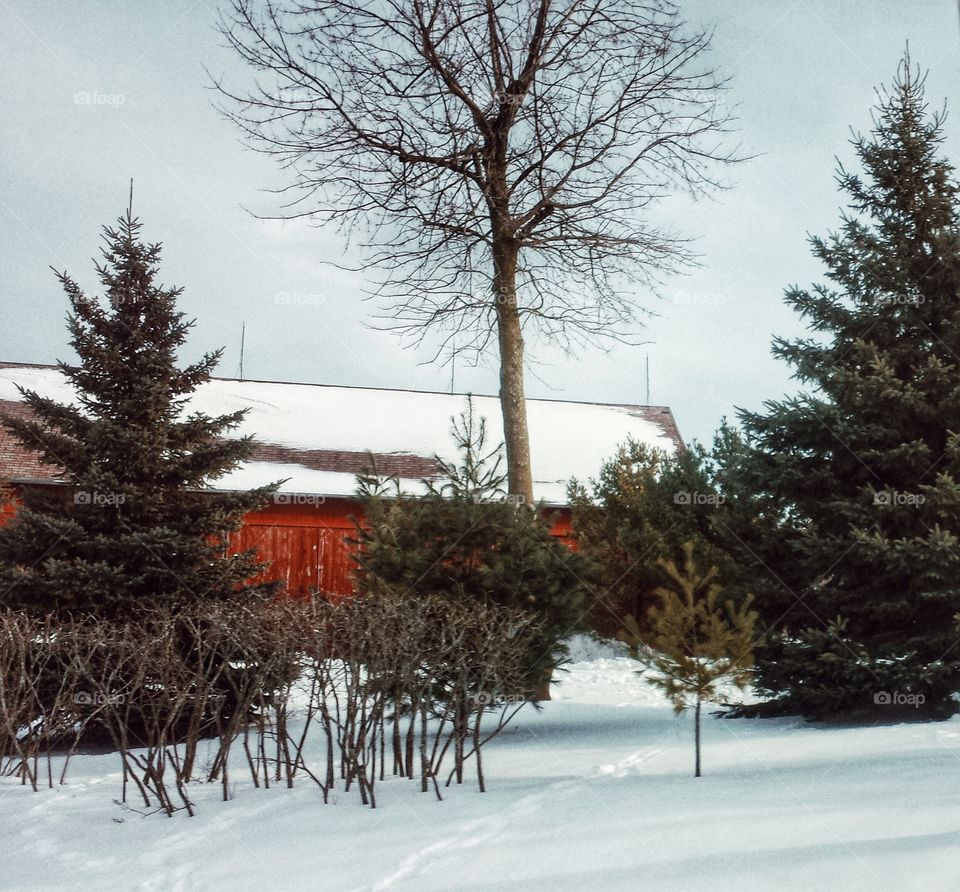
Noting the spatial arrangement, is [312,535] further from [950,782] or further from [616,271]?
[950,782]

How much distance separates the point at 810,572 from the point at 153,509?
26.6 ft

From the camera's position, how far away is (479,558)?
36.9 ft

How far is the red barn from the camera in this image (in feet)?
72.1

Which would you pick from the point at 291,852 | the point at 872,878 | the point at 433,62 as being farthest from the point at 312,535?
the point at 872,878

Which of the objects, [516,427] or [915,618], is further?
[516,427]

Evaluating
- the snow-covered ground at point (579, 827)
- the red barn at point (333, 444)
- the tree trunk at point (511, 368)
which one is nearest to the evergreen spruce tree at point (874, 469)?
the snow-covered ground at point (579, 827)

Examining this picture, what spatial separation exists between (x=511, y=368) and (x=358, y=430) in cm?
1261

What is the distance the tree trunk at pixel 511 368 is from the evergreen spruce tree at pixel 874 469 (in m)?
3.82

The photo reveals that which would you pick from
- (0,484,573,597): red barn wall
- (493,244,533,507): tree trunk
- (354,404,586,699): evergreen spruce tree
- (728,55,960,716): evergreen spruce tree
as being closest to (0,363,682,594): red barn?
(0,484,573,597): red barn wall

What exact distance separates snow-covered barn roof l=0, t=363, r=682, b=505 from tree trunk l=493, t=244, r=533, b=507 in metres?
8.18

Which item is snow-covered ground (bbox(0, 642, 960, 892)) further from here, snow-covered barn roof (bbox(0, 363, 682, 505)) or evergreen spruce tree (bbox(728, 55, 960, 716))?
snow-covered barn roof (bbox(0, 363, 682, 505))

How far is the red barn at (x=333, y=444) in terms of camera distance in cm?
2198

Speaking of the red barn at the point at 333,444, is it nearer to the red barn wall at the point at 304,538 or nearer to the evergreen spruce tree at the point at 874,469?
the red barn wall at the point at 304,538

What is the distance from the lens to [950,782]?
7.21m
